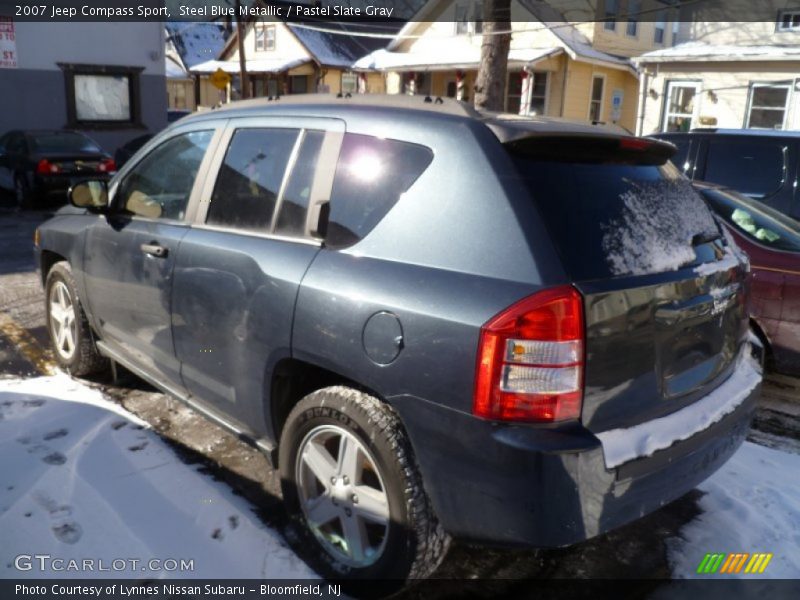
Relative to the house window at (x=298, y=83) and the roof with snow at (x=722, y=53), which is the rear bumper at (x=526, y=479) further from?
the house window at (x=298, y=83)

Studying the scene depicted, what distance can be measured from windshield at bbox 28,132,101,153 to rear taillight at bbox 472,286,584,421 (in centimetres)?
1337

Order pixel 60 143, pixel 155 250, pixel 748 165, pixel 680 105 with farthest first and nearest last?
pixel 680 105 < pixel 60 143 < pixel 748 165 < pixel 155 250

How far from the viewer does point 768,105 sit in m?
18.0

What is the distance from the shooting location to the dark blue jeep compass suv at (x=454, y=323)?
2238 mm

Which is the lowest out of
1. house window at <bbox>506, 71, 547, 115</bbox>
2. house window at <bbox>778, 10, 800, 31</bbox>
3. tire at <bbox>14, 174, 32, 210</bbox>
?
tire at <bbox>14, 174, 32, 210</bbox>

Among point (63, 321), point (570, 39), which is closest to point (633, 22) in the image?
point (570, 39)

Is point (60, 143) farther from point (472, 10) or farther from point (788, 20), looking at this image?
point (788, 20)

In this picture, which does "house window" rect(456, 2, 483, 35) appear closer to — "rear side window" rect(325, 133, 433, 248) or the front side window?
the front side window

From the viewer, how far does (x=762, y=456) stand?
396cm

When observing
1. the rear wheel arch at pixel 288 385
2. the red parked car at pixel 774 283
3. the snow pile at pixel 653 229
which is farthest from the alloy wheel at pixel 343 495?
the red parked car at pixel 774 283

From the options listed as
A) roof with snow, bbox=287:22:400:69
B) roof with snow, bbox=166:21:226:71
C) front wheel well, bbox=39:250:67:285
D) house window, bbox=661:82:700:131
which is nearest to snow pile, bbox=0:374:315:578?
front wheel well, bbox=39:250:67:285

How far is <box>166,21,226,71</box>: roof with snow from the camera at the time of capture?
42.1m

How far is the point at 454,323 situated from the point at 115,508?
6.42 ft

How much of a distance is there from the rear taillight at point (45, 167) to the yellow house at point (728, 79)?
14869mm
